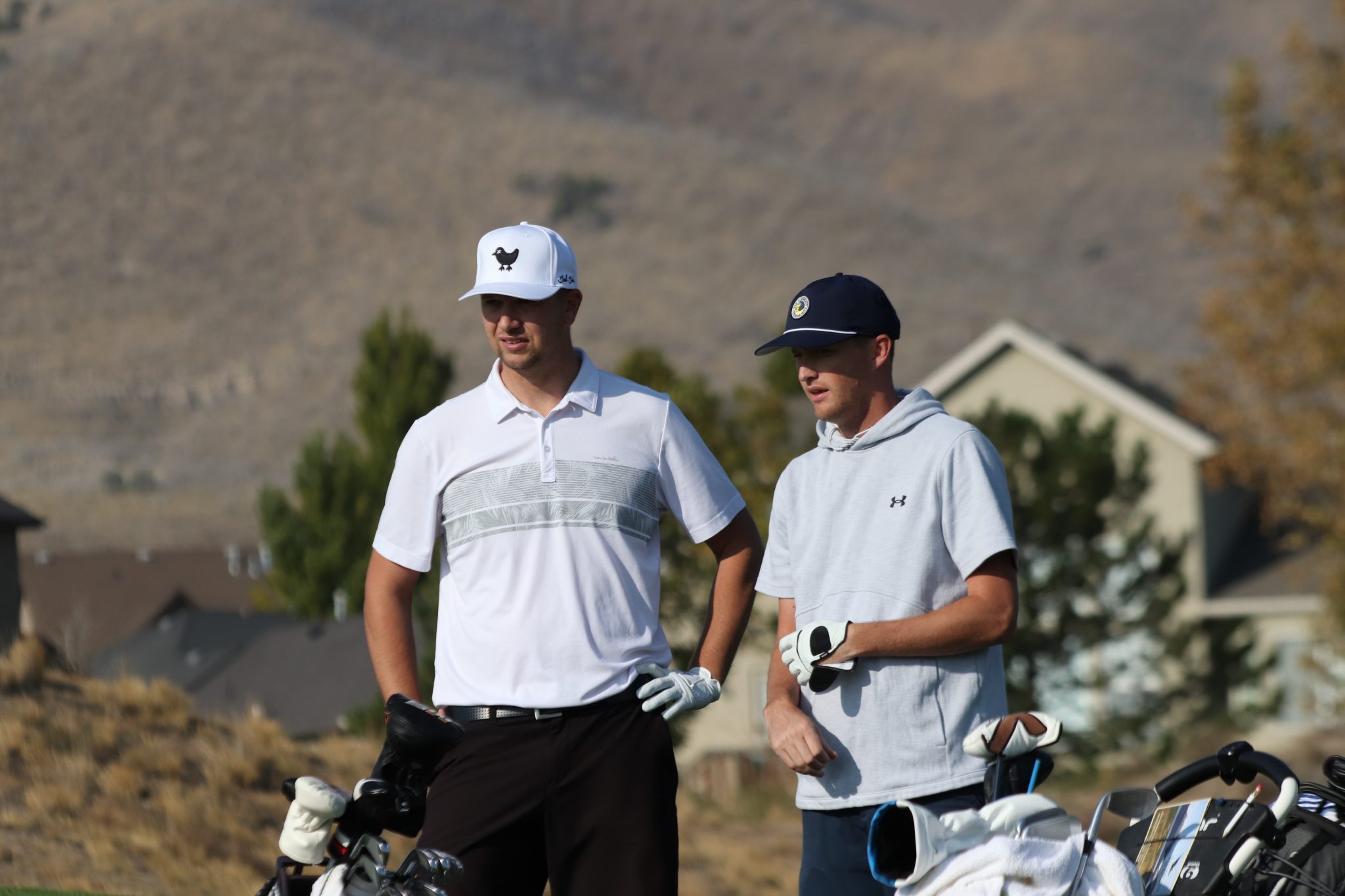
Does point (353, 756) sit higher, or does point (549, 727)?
point (549, 727)

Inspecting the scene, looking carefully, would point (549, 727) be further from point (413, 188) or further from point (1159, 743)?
point (413, 188)

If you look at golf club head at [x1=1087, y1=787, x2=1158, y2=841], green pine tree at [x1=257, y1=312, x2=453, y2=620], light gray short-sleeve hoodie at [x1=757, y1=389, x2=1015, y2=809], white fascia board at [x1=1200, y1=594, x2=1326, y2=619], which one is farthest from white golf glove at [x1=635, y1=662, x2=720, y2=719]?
green pine tree at [x1=257, y1=312, x2=453, y2=620]

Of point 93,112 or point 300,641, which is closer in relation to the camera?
point 300,641

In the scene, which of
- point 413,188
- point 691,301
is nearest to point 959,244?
point 691,301

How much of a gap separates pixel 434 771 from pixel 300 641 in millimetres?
39768

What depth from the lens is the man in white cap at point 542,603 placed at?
184 inches

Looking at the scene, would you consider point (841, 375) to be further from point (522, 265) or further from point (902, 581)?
point (522, 265)

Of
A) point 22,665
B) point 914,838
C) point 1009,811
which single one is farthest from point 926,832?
point 22,665

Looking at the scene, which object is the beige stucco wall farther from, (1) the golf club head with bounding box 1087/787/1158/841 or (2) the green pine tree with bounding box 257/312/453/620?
(1) the golf club head with bounding box 1087/787/1158/841

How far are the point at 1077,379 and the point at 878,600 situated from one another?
96.9ft

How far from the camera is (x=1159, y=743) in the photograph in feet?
88.0

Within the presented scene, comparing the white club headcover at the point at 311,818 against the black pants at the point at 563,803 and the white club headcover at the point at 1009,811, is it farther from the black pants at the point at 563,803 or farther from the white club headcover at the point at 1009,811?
the white club headcover at the point at 1009,811

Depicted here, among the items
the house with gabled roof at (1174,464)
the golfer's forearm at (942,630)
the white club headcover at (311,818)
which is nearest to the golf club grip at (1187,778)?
the golfer's forearm at (942,630)

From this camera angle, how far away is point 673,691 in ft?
15.3
